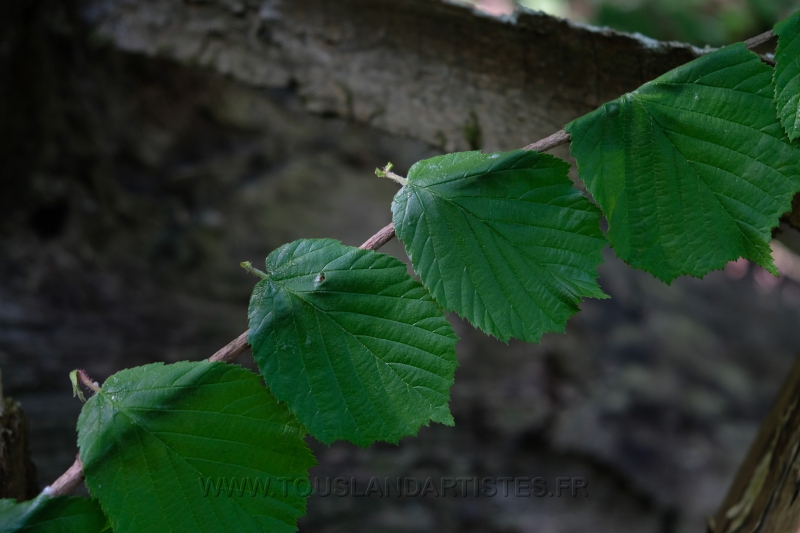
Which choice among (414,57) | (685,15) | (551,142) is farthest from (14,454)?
(685,15)

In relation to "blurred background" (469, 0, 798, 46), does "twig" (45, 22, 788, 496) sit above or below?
below

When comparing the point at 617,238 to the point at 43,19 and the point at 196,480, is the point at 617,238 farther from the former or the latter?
the point at 43,19

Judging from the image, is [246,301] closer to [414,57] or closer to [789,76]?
[414,57]

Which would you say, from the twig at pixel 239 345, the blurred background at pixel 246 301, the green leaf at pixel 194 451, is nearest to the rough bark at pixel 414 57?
the blurred background at pixel 246 301

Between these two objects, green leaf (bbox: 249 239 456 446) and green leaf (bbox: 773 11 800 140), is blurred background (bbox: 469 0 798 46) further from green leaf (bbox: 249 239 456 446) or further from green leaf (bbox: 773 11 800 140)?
green leaf (bbox: 249 239 456 446)

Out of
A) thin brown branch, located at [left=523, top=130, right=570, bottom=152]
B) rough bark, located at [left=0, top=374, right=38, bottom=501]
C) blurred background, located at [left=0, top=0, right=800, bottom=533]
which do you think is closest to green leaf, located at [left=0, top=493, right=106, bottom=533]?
rough bark, located at [left=0, top=374, right=38, bottom=501]

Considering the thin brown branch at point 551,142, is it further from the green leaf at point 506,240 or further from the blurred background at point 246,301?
the blurred background at point 246,301
